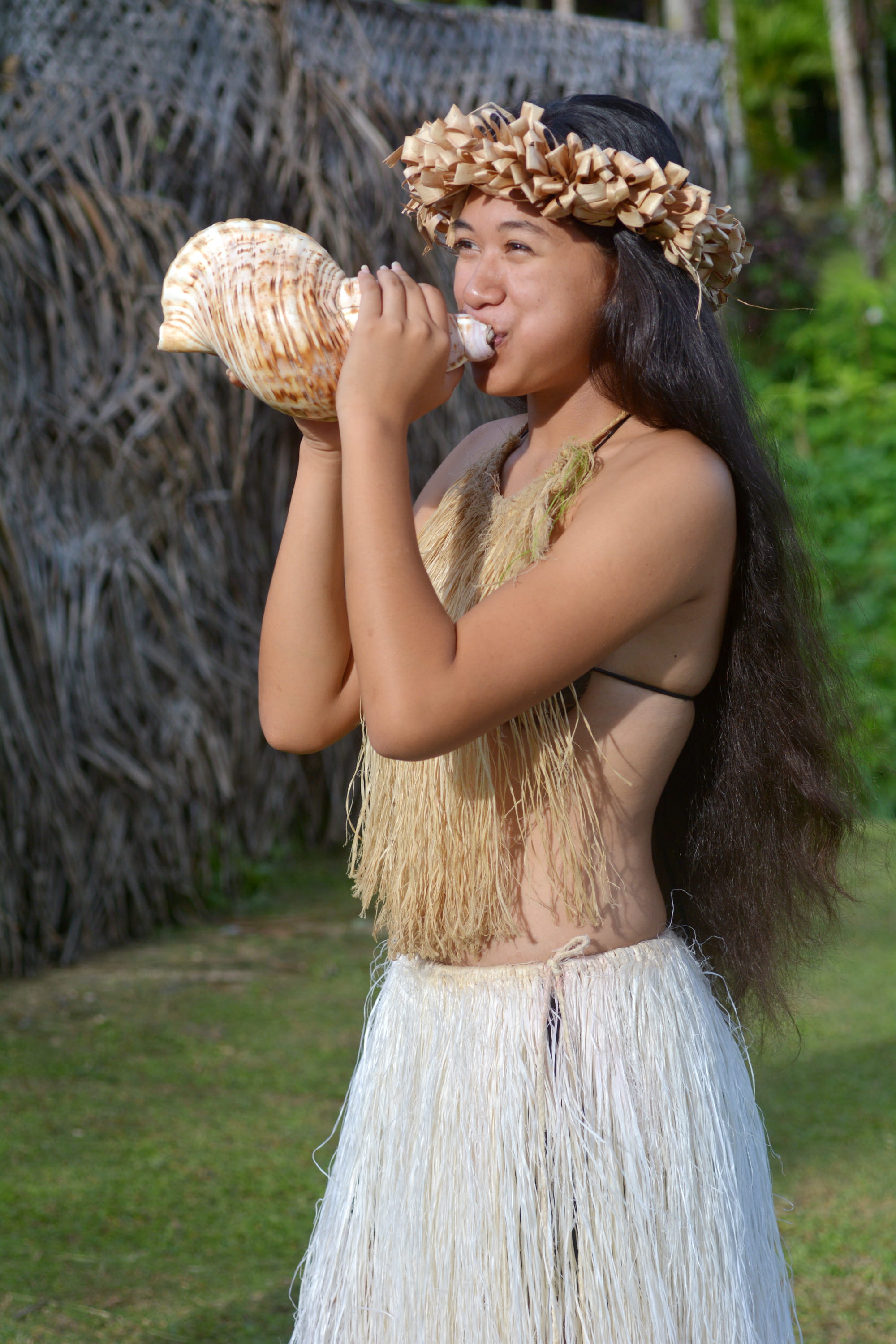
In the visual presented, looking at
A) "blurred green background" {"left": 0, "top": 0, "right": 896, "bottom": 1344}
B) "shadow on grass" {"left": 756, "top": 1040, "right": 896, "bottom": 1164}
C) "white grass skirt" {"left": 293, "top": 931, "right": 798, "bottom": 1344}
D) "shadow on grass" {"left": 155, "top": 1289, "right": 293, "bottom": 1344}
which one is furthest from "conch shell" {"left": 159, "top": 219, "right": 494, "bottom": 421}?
"shadow on grass" {"left": 756, "top": 1040, "right": 896, "bottom": 1164}

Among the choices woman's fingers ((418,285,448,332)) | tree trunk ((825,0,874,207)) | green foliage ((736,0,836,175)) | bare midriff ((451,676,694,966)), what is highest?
green foliage ((736,0,836,175))

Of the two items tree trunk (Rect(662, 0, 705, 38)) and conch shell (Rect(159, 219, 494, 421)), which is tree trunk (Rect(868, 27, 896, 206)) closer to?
tree trunk (Rect(662, 0, 705, 38))

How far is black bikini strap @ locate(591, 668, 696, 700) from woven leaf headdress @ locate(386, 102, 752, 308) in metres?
0.44

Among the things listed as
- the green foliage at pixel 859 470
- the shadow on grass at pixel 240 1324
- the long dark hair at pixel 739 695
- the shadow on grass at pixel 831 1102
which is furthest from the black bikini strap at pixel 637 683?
the green foliage at pixel 859 470

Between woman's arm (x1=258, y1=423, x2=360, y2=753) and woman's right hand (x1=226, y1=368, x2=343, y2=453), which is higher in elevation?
woman's right hand (x1=226, y1=368, x2=343, y2=453)

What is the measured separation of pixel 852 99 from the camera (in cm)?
1553

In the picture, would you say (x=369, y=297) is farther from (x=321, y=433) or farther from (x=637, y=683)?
(x=637, y=683)

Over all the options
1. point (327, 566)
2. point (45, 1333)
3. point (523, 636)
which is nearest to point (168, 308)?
point (327, 566)

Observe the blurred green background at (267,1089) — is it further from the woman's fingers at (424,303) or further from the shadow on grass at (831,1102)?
the woman's fingers at (424,303)

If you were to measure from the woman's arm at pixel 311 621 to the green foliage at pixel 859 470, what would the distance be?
3.70 m

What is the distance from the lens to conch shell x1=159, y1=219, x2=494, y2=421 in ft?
4.46

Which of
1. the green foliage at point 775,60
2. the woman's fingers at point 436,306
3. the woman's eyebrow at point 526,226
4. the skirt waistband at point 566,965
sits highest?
the green foliage at point 775,60

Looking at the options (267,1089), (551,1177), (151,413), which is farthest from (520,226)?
(151,413)

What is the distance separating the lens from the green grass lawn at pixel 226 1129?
8.54 feet
